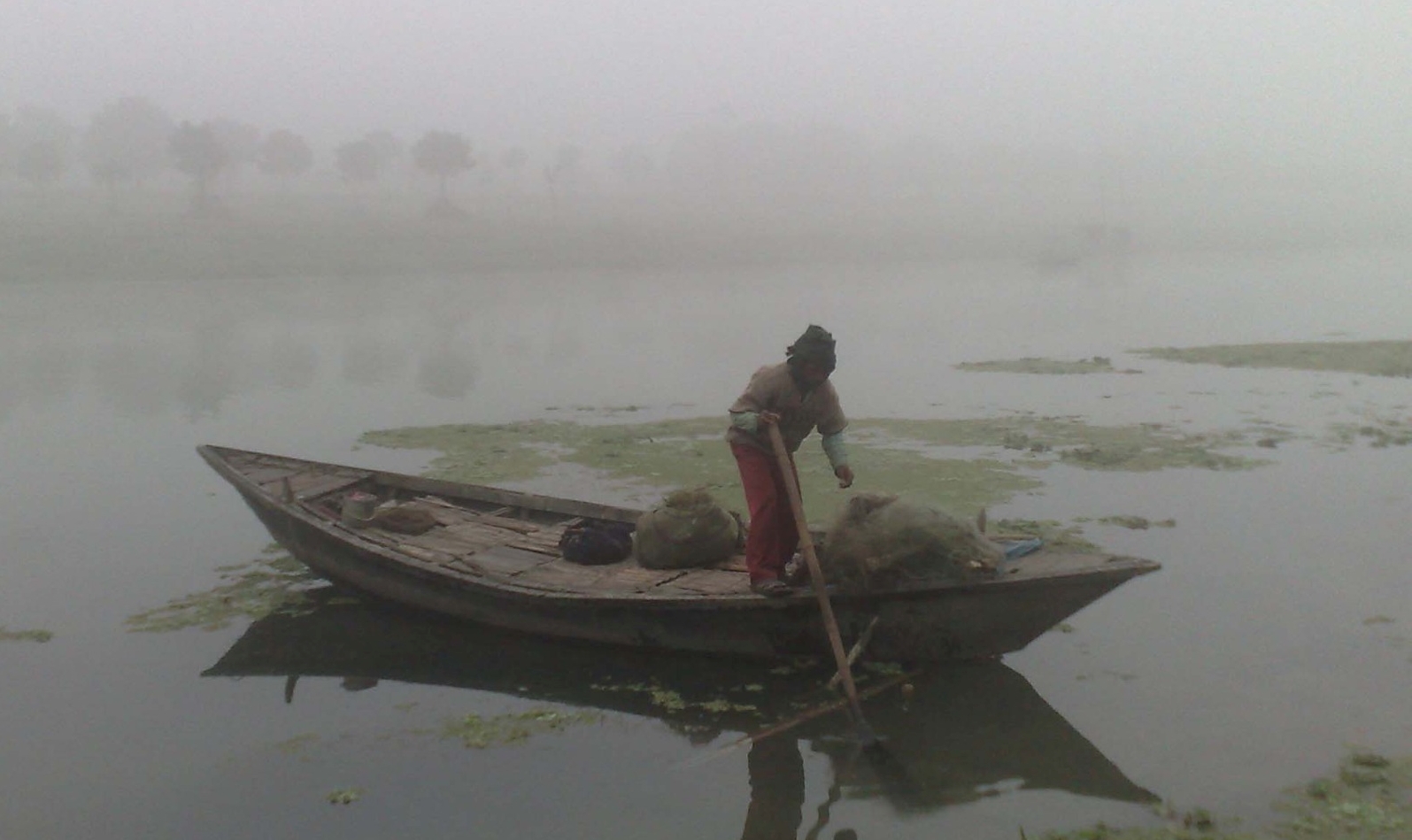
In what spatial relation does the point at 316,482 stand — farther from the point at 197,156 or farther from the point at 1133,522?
the point at 197,156

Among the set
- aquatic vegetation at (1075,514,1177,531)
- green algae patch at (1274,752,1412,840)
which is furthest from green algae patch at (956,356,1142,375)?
green algae patch at (1274,752,1412,840)

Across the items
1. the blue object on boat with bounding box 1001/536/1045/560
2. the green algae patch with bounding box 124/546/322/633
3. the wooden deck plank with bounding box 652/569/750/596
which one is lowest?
the green algae patch with bounding box 124/546/322/633

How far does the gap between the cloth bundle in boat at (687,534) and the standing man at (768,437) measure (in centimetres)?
70

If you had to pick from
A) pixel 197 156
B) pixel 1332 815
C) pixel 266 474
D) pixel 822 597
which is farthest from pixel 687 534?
pixel 197 156

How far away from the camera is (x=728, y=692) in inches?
268

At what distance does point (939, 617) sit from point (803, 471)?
6.39 metres

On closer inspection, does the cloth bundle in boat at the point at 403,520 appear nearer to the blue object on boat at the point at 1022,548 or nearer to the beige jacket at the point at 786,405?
the beige jacket at the point at 786,405

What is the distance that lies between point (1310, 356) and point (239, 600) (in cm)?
2456

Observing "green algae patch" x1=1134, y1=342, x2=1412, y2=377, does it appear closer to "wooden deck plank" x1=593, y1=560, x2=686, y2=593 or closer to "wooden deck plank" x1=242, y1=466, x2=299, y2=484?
"wooden deck plank" x1=593, y1=560, x2=686, y2=593

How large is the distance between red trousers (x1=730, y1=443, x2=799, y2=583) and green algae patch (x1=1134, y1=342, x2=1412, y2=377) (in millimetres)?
19474

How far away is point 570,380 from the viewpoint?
930 inches

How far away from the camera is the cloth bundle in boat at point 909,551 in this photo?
6.30 m

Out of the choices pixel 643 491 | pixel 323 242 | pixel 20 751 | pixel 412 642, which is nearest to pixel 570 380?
pixel 643 491

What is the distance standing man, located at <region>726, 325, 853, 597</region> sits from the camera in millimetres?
6664
